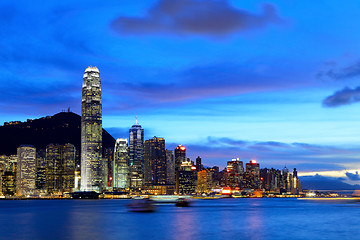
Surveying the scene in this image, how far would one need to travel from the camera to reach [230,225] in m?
135

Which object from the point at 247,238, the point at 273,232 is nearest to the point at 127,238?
the point at 247,238

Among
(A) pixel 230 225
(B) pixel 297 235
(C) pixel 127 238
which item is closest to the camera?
(C) pixel 127 238

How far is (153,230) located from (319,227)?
1737 inches

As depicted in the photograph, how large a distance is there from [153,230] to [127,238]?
1766 centimetres

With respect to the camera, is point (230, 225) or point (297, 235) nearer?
point (297, 235)

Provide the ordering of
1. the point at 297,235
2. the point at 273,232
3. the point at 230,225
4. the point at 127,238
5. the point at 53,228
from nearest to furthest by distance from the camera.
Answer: the point at 127,238
the point at 297,235
the point at 273,232
the point at 53,228
the point at 230,225

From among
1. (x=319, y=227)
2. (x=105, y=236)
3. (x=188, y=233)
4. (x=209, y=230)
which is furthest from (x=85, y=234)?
(x=319, y=227)

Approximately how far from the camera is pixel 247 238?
4107 inches

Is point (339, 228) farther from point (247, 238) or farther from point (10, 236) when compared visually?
point (10, 236)

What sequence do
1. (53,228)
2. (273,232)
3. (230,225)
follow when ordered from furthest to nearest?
1. (230,225)
2. (53,228)
3. (273,232)

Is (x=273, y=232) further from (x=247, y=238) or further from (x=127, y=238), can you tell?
(x=127, y=238)

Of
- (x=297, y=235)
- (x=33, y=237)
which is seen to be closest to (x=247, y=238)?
(x=297, y=235)

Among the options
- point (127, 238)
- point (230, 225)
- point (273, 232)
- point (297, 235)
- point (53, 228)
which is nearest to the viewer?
point (127, 238)

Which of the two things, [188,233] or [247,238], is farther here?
[188,233]
